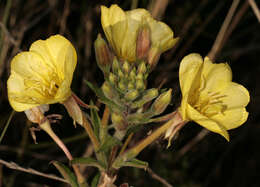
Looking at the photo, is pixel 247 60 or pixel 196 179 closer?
pixel 196 179

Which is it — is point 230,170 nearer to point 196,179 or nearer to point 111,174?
point 196,179

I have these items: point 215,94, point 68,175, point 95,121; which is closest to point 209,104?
point 215,94

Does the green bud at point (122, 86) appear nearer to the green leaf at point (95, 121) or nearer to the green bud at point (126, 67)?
the green bud at point (126, 67)

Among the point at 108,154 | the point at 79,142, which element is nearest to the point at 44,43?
the point at 108,154

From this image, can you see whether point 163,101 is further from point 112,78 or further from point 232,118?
point 232,118

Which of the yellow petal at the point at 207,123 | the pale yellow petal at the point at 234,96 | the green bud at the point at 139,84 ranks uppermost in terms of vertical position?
the green bud at the point at 139,84

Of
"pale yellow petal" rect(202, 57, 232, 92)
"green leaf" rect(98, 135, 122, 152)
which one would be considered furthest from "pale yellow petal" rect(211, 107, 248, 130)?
"green leaf" rect(98, 135, 122, 152)

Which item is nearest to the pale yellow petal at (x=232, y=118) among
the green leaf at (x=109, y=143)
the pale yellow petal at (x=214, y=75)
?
the pale yellow petal at (x=214, y=75)

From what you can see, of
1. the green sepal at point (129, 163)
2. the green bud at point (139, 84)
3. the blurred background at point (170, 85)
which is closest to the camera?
the green bud at point (139, 84)

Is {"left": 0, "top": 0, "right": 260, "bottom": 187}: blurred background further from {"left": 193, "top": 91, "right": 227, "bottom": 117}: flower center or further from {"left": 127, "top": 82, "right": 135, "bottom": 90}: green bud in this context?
{"left": 127, "top": 82, "right": 135, "bottom": 90}: green bud
